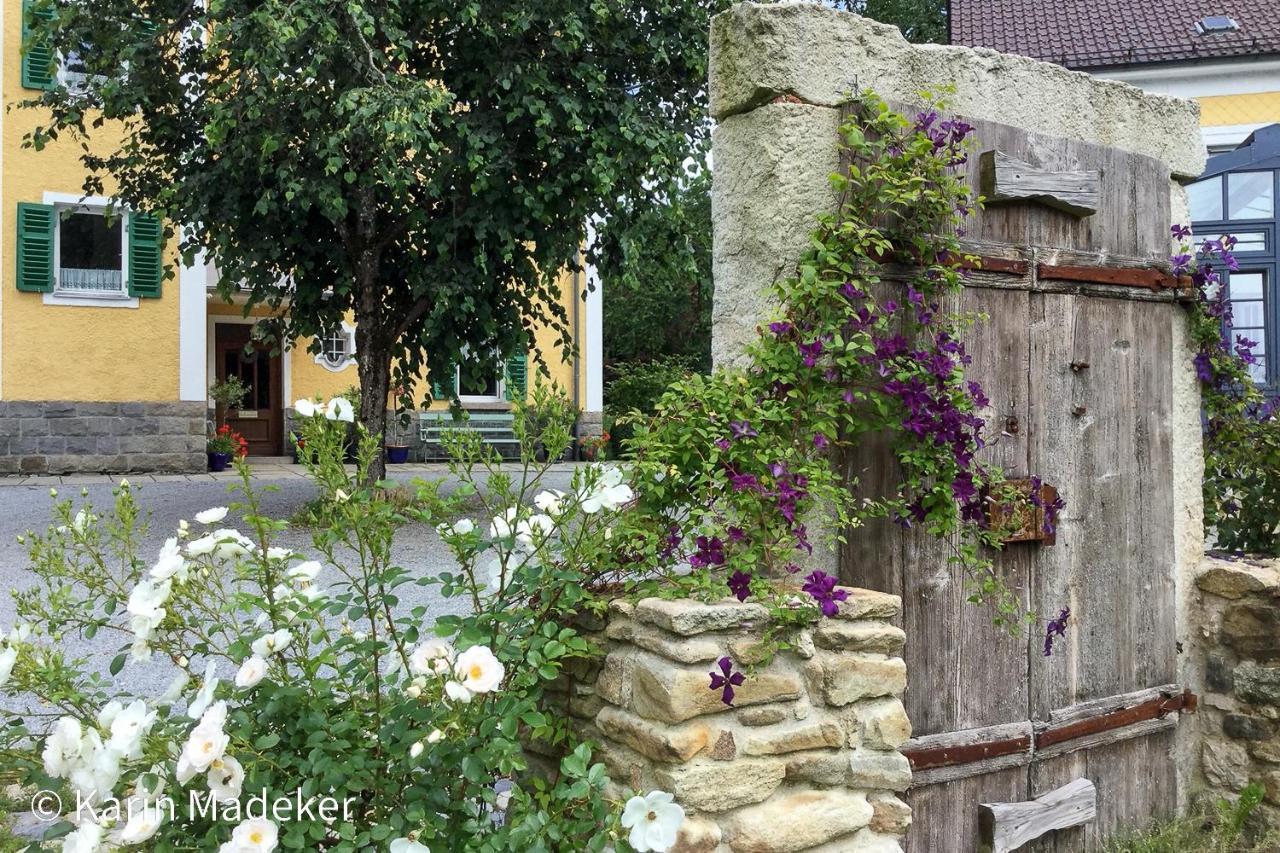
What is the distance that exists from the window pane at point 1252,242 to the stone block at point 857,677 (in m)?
8.42

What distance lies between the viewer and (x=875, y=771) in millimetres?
2350

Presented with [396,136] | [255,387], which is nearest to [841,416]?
[396,136]

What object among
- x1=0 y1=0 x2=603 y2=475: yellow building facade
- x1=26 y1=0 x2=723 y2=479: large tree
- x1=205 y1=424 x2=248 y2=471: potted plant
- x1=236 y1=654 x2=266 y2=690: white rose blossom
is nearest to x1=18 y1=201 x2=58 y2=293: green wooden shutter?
x1=0 y1=0 x2=603 y2=475: yellow building facade

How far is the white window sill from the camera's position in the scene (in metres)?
12.5

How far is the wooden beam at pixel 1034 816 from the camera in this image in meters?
2.86

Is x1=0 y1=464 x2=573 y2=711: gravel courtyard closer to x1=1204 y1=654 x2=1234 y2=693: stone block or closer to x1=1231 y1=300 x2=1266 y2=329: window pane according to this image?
x1=1204 y1=654 x2=1234 y2=693: stone block

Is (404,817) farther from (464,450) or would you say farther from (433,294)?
(433,294)

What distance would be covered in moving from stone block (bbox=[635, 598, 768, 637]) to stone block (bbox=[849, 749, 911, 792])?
0.43m

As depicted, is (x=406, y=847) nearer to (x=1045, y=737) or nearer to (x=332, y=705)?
(x=332, y=705)

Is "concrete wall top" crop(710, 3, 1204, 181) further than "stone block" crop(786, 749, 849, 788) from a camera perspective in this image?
Yes

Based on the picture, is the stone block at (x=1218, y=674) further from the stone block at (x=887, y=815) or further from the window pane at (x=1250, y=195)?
the window pane at (x=1250, y=195)

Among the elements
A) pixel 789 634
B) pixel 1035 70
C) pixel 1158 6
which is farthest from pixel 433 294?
pixel 1158 6

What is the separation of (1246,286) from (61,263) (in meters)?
13.2

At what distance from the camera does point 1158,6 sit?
13523 millimetres
